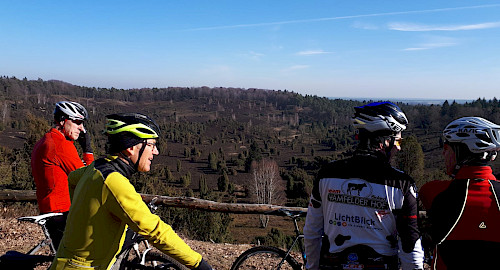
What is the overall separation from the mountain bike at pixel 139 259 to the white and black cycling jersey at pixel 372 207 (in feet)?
A: 6.24

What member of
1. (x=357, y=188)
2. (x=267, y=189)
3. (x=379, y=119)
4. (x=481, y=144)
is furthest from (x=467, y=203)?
(x=267, y=189)

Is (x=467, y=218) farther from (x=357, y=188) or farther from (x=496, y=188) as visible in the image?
(x=357, y=188)

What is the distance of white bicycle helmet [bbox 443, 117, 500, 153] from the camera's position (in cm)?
251

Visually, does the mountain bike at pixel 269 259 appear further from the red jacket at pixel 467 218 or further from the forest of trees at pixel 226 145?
the forest of trees at pixel 226 145

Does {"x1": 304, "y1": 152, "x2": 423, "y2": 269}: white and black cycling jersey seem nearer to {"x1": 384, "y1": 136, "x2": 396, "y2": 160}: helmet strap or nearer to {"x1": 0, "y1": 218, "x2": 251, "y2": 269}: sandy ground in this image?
{"x1": 384, "y1": 136, "x2": 396, "y2": 160}: helmet strap

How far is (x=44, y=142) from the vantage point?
392 cm

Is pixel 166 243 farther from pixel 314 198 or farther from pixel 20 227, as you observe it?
pixel 20 227

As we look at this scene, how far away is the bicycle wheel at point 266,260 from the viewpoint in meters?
4.41

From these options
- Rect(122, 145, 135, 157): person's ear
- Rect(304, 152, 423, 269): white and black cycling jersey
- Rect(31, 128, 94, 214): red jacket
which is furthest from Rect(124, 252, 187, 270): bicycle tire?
Rect(304, 152, 423, 269): white and black cycling jersey

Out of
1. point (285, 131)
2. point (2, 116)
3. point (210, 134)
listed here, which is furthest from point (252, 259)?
point (285, 131)

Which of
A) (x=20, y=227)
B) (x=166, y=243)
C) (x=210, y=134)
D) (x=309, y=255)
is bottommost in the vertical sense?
(x=210, y=134)

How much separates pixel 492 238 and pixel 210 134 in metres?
155

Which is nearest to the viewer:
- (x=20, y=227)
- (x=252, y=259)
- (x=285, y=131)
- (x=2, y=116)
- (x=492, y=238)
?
(x=492, y=238)

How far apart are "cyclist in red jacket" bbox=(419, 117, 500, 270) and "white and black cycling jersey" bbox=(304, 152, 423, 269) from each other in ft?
0.55
